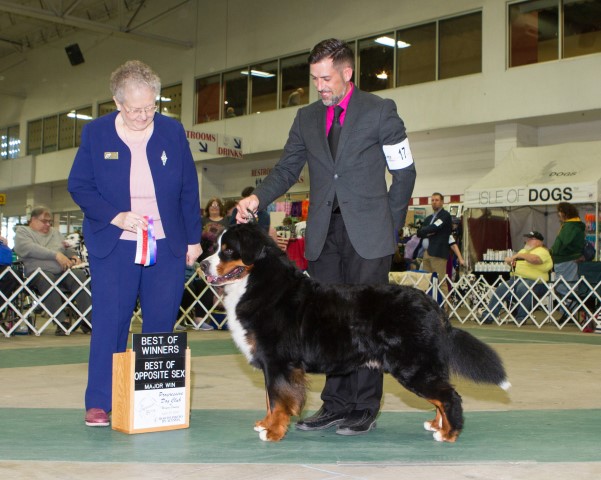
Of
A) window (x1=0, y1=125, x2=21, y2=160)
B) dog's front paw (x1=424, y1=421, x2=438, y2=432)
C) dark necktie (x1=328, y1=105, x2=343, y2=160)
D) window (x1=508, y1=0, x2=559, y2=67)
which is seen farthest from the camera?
window (x1=0, y1=125, x2=21, y2=160)

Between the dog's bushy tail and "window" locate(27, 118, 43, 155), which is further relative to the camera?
"window" locate(27, 118, 43, 155)

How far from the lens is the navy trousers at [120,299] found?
3.54 metres

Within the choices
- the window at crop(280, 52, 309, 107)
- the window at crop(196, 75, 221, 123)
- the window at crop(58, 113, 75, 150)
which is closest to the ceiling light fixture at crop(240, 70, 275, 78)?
the window at crop(280, 52, 309, 107)

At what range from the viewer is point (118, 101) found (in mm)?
3393

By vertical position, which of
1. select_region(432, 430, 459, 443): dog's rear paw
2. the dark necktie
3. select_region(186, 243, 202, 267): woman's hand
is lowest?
select_region(432, 430, 459, 443): dog's rear paw

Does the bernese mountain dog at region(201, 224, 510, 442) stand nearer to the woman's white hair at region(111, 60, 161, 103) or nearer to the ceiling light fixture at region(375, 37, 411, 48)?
the woman's white hair at region(111, 60, 161, 103)

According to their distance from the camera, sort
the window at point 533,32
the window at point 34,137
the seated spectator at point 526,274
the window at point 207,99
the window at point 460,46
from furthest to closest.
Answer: the window at point 34,137, the window at point 207,99, the window at point 460,46, the window at point 533,32, the seated spectator at point 526,274

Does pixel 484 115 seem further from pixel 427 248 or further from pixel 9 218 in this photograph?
pixel 9 218

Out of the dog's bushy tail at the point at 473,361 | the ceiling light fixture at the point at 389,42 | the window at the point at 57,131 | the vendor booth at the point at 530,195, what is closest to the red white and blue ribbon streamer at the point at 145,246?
the dog's bushy tail at the point at 473,361

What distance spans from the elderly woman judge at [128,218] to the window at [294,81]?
15.0 meters

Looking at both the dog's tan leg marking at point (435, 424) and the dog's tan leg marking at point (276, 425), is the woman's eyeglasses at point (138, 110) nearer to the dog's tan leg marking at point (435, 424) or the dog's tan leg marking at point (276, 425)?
the dog's tan leg marking at point (276, 425)

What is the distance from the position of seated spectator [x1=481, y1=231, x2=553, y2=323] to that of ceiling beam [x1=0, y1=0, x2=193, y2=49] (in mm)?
12440

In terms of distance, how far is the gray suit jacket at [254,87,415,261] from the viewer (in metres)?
3.55

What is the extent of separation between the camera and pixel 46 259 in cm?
865
